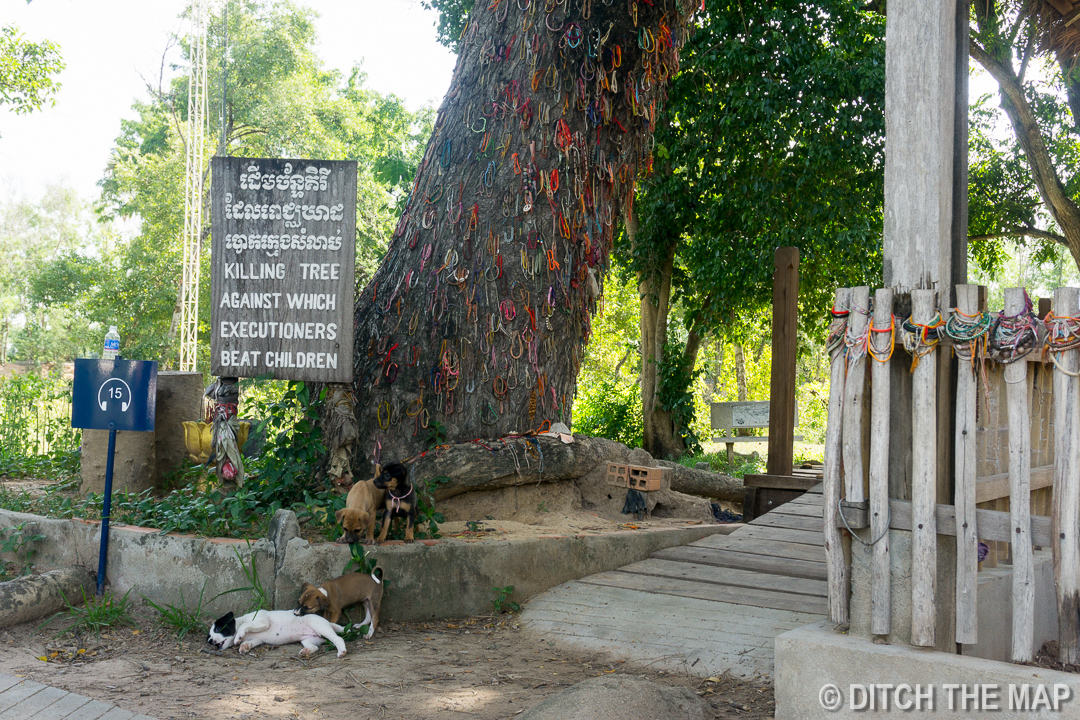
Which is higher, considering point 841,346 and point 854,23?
point 854,23

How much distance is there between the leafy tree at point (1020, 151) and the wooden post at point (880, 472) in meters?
9.97

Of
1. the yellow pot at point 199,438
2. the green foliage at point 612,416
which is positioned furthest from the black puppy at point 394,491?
the green foliage at point 612,416

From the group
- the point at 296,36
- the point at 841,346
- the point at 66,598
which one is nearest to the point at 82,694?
the point at 66,598

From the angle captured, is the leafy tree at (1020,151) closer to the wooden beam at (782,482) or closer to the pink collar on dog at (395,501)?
the wooden beam at (782,482)

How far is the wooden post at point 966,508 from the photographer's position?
3.04 meters

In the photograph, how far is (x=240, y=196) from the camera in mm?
5523

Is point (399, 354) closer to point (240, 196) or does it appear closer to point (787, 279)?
point (240, 196)

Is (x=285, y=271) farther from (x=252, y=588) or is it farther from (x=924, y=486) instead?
(x=924, y=486)

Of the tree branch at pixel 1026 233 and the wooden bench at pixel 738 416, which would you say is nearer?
the wooden bench at pixel 738 416

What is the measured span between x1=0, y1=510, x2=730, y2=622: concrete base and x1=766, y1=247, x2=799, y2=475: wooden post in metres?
2.88

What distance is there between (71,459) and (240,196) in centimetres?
386

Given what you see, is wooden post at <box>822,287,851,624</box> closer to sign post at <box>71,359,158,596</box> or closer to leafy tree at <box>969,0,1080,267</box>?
sign post at <box>71,359,158,596</box>

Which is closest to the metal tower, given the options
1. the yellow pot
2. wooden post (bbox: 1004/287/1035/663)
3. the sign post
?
the yellow pot

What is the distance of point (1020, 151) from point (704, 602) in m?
13.2
